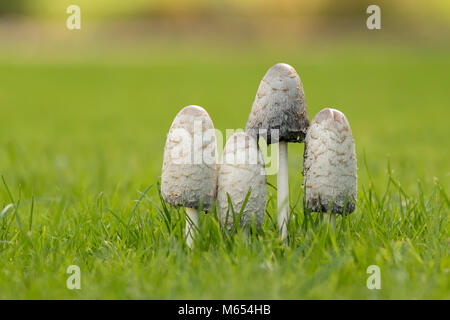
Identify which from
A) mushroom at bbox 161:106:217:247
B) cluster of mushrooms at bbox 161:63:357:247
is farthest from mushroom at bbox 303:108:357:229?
mushroom at bbox 161:106:217:247

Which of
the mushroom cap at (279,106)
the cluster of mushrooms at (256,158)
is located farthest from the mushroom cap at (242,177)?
the mushroom cap at (279,106)

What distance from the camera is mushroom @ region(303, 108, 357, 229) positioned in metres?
2.75

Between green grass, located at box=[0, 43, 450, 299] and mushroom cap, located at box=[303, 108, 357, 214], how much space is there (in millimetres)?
166

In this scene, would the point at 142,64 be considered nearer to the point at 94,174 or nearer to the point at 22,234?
the point at 94,174

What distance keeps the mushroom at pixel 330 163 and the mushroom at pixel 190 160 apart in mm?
487

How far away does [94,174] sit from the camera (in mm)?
6199

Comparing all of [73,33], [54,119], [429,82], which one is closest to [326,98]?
[429,82]

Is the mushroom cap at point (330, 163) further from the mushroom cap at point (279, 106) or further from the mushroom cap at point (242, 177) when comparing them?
the mushroom cap at point (242, 177)

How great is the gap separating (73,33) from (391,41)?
2618cm

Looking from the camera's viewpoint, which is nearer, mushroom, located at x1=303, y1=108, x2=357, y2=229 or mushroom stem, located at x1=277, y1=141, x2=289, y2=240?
mushroom, located at x1=303, y1=108, x2=357, y2=229

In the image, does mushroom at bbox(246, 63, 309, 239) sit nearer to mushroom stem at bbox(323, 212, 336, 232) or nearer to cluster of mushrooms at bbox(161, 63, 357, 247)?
cluster of mushrooms at bbox(161, 63, 357, 247)

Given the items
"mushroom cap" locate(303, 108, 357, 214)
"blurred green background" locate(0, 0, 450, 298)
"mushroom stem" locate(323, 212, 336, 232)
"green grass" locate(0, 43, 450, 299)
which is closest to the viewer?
"green grass" locate(0, 43, 450, 299)

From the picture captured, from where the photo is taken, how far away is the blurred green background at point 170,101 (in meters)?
2.65

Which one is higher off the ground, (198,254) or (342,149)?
(342,149)
